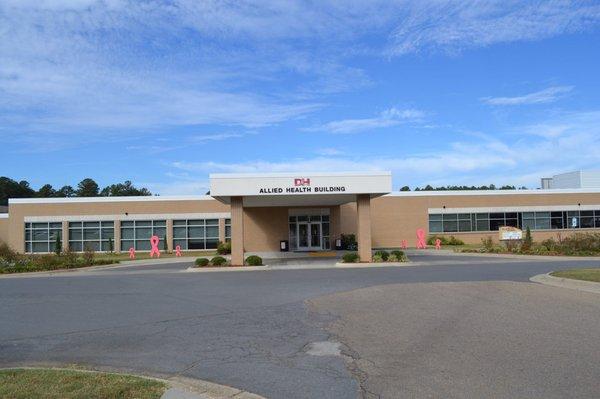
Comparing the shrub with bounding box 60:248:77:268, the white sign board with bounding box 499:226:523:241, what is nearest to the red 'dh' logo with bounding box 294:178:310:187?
the shrub with bounding box 60:248:77:268

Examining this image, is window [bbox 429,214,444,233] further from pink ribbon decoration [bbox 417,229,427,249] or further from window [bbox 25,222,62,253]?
window [bbox 25,222,62,253]

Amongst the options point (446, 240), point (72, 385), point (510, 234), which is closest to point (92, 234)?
point (446, 240)

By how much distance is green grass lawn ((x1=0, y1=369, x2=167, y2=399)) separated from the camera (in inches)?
256

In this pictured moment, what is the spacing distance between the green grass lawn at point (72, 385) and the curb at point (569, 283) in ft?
42.2

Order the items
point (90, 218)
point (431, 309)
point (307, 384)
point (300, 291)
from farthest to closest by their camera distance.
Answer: point (90, 218), point (300, 291), point (431, 309), point (307, 384)

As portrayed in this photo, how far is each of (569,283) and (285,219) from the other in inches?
1102

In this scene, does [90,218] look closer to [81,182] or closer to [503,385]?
[503,385]

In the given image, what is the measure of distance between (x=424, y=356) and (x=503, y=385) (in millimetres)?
1652

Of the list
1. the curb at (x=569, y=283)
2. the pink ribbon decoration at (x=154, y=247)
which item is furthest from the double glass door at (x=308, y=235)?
the curb at (x=569, y=283)

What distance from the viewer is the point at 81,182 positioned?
387 feet

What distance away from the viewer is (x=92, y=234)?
46.4 meters

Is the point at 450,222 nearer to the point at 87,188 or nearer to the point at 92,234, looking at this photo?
the point at 92,234

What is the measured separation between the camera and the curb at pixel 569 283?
1627 cm

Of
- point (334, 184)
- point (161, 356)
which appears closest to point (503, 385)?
point (161, 356)
